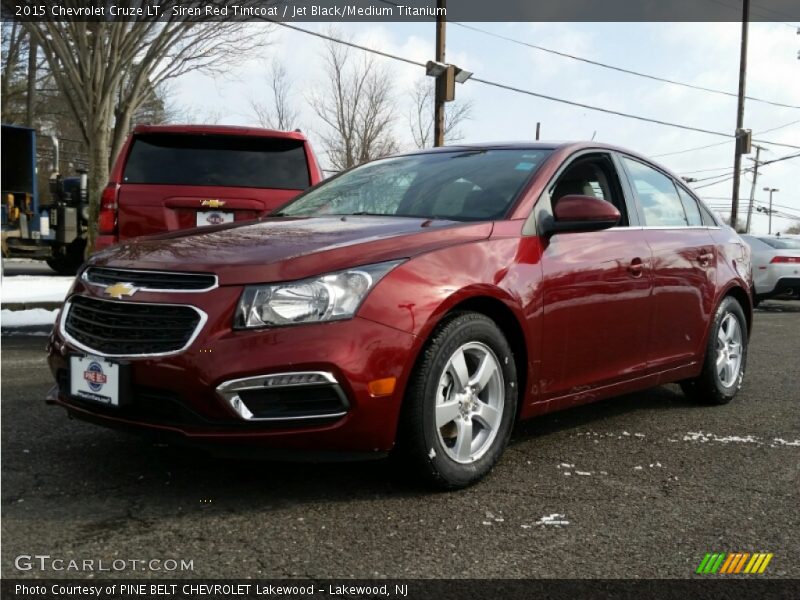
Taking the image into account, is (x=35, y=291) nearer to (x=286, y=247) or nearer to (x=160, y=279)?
(x=160, y=279)

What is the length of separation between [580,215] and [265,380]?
1.65 meters

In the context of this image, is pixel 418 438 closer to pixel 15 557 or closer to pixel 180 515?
pixel 180 515

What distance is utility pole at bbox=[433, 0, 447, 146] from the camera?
556 inches

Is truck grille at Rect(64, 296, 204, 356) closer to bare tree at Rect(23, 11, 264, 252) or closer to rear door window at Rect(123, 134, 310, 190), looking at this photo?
rear door window at Rect(123, 134, 310, 190)

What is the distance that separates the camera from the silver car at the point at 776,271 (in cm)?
1334

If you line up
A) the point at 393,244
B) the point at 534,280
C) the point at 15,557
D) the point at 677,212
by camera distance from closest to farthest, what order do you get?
1. the point at 15,557
2. the point at 393,244
3. the point at 534,280
4. the point at 677,212

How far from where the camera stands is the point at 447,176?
12.7ft

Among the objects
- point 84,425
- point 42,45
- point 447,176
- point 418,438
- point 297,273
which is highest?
point 42,45

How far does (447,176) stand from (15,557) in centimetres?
250

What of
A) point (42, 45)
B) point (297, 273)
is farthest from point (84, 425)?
point (42, 45)

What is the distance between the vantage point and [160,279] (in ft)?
9.15

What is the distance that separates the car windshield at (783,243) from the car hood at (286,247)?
12248 millimetres

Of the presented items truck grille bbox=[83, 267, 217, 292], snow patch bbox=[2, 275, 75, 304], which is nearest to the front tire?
truck grille bbox=[83, 267, 217, 292]

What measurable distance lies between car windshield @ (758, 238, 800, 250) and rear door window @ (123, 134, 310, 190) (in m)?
10.5
